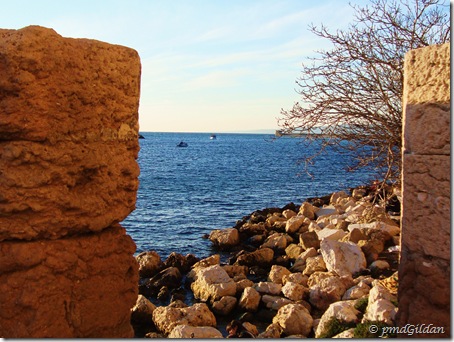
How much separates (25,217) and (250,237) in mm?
13728

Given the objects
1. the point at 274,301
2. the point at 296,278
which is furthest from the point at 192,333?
the point at 296,278

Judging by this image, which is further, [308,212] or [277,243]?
[308,212]

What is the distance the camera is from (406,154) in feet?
12.5

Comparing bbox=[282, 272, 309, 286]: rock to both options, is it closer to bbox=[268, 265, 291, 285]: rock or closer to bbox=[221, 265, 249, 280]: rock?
bbox=[268, 265, 291, 285]: rock

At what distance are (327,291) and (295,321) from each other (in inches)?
51.0

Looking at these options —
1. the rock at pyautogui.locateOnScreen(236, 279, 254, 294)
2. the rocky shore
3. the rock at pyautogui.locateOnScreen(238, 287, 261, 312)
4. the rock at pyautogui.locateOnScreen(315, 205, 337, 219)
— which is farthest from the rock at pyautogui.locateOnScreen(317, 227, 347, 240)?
the rock at pyautogui.locateOnScreen(315, 205, 337, 219)

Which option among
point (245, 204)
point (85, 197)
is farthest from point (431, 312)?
point (245, 204)

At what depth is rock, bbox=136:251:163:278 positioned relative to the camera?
12617 millimetres

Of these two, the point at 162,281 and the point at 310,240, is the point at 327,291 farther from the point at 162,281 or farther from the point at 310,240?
the point at 162,281

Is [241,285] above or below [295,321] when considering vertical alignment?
below

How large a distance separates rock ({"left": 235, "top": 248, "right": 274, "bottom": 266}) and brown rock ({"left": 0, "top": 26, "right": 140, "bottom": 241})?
9.40 m

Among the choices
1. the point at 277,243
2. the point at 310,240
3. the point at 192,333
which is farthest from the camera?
the point at 277,243

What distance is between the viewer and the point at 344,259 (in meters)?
10.0

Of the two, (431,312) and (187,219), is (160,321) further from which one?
(187,219)
